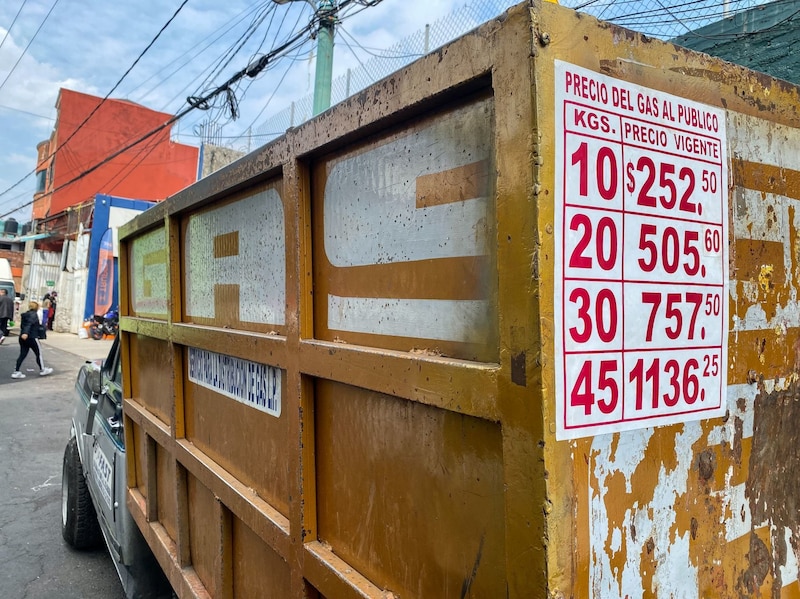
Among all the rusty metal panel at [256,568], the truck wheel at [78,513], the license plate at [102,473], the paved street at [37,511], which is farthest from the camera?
the truck wheel at [78,513]

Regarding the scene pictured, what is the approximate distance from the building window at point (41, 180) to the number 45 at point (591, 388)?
33289 mm

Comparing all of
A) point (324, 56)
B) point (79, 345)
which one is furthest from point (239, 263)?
point (79, 345)

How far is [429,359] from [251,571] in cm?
128

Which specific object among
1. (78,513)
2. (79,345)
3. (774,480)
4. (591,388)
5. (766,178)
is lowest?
(78,513)

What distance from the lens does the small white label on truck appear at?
1723mm

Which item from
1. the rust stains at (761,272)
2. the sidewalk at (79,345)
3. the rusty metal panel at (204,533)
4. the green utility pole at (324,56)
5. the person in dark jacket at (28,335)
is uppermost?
the green utility pole at (324,56)

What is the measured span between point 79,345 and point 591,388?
19028 mm

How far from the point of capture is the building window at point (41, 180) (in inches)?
1110

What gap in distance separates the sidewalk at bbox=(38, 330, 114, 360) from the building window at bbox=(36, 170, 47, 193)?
39.0 feet

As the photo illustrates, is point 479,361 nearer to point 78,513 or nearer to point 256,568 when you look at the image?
point 256,568

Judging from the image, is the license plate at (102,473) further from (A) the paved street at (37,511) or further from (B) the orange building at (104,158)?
(B) the orange building at (104,158)

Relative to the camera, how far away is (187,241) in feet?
7.96

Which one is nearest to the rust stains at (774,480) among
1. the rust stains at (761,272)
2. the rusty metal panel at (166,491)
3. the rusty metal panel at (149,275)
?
the rust stains at (761,272)

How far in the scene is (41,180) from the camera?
94.3 ft
